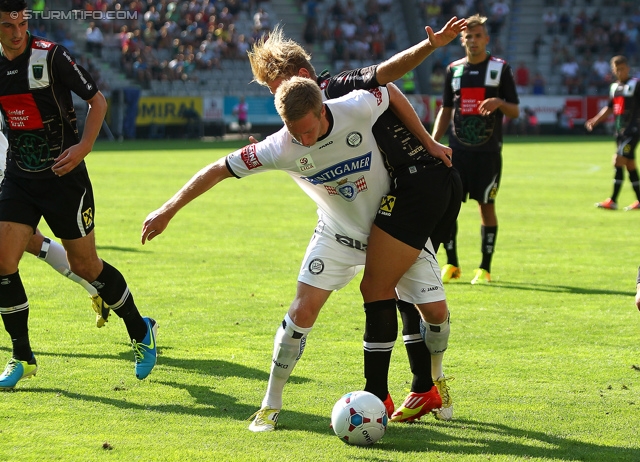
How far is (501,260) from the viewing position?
11.0 m

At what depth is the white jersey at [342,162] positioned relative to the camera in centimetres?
486

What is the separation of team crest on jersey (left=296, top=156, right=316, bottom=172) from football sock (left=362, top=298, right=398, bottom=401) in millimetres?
805

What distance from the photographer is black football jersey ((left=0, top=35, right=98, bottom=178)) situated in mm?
5703

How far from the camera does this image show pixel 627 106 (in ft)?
53.3

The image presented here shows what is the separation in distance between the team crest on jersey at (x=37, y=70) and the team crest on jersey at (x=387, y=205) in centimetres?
226

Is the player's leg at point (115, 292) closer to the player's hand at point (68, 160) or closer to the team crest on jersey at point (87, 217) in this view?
the team crest on jersey at point (87, 217)

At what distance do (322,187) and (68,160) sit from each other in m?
1.63

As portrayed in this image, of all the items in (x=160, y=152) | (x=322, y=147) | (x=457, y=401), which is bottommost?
(x=160, y=152)

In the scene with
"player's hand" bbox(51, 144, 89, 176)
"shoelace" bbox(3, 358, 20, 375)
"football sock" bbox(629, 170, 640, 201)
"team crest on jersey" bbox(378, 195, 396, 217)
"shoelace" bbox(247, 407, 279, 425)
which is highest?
"player's hand" bbox(51, 144, 89, 176)

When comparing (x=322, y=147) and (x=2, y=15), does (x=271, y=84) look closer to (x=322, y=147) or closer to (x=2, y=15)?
(x=322, y=147)

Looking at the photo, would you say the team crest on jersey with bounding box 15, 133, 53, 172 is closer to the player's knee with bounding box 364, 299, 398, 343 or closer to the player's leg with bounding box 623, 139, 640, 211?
the player's knee with bounding box 364, 299, 398, 343

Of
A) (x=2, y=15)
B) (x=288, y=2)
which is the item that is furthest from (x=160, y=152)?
(x=2, y=15)

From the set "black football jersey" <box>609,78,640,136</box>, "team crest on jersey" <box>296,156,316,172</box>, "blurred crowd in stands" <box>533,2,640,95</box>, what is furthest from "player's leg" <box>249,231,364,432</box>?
"blurred crowd in stands" <box>533,2,640,95</box>

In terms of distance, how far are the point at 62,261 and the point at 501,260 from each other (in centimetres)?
556
